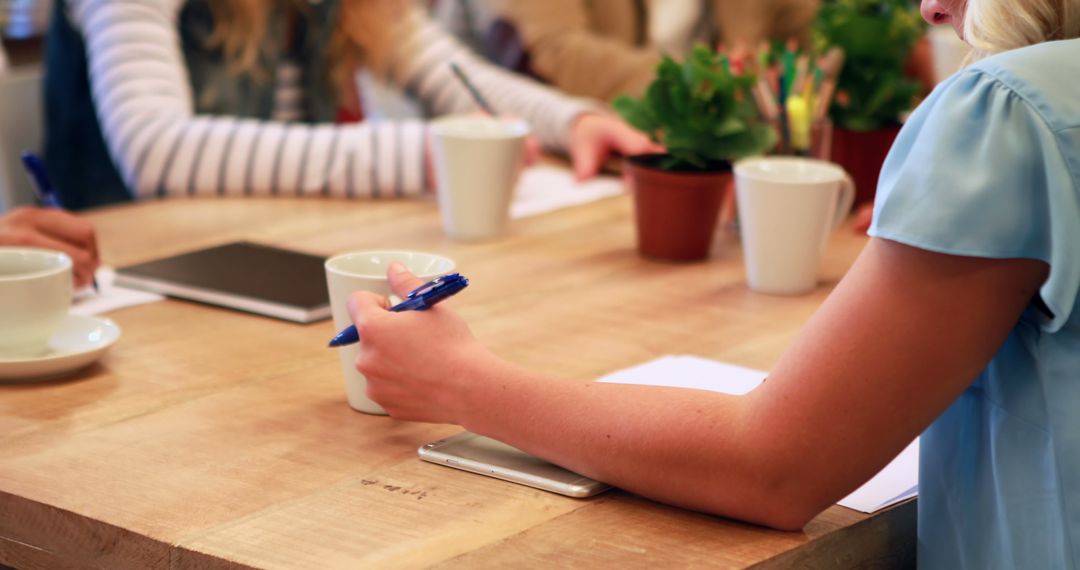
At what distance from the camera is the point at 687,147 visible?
139 cm

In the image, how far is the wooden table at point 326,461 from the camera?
2.37 feet

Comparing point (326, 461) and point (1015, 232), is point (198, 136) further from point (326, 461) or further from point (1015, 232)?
point (1015, 232)

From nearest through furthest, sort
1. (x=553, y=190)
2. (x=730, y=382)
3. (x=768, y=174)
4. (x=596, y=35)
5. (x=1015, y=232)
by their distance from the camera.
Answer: (x=1015, y=232)
(x=730, y=382)
(x=768, y=174)
(x=553, y=190)
(x=596, y=35)

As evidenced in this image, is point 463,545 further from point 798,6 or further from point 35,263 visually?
point 798,6

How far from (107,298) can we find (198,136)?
589 millimetres

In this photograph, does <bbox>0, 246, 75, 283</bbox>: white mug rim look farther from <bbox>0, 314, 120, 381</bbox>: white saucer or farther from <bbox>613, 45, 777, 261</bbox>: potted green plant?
<bbox>613, 45, 777, 261</bbox>: potted green plant

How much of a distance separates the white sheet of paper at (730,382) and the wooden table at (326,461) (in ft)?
0.06

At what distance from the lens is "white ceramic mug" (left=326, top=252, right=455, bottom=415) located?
93 centimetres

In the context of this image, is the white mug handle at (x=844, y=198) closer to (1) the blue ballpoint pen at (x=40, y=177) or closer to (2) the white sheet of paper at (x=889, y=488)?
(2) the white sheet of paper at (x=889, y=488)

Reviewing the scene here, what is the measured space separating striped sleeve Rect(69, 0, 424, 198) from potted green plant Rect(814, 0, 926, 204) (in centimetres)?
56

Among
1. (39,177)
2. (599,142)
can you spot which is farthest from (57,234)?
(599,142)

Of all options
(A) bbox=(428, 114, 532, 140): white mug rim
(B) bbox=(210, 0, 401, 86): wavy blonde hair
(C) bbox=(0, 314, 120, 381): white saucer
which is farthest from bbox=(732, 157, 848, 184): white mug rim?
(B) bbox=(210, 0, 401, 86): wavy blonde hair

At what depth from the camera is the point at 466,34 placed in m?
2.66

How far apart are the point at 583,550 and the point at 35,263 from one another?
1.92ft
